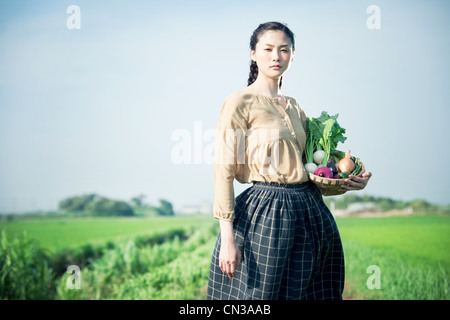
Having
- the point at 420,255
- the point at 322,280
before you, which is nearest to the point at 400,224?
the point at 420,255

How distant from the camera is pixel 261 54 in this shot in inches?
75.3

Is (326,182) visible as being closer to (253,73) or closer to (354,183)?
(354,183)

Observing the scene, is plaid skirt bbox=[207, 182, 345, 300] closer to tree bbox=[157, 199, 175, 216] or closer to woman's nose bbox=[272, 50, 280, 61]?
woman's nose bbox=[272, 50, 280, 61]

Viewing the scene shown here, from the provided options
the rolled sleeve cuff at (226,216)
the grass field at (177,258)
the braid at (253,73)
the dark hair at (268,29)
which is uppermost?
the dark hair at (268,29)

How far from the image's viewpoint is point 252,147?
6.03 ft

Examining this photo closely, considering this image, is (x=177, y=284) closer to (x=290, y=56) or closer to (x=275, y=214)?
(x=275, y=214)

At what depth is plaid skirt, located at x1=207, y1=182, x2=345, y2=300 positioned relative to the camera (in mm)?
1797

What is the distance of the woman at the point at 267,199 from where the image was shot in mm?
1786

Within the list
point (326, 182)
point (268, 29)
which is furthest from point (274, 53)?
point (326, 182)

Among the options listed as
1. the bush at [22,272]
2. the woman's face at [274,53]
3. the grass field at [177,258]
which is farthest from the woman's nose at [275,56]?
the bush at [22,272]

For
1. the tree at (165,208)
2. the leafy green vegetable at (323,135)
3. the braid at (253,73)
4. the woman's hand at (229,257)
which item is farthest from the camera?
the tree at (165,208)

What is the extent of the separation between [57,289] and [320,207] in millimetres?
3526

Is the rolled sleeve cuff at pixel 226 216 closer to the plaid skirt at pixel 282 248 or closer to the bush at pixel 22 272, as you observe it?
the plaid skirt at pixel 282 248
